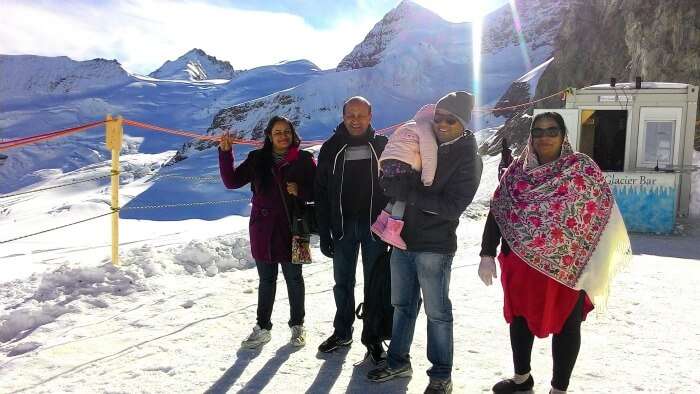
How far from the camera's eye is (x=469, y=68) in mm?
87875

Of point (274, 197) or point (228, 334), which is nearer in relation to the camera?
point (274, 197)

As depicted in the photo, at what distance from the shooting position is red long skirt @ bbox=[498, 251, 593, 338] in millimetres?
2342

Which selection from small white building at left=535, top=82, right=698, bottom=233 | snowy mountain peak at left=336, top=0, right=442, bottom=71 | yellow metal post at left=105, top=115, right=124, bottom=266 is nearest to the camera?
yellow metal post at left=105, top=115, right=124, bottom=266

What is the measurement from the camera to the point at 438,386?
8.20ft

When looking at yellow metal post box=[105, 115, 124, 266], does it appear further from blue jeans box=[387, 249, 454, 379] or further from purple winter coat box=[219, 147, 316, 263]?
blue jeans box=[387, 249, 454, 379]

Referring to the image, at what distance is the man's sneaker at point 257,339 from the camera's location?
324 cm

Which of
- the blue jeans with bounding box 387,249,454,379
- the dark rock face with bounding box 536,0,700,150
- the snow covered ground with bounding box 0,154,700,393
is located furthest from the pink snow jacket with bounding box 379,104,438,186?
the dark rock face with bounding box 536,0,700,150

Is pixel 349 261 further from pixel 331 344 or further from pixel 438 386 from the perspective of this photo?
pixel 438 386

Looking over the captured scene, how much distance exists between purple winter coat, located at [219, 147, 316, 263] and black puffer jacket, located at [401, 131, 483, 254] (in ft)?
3.25

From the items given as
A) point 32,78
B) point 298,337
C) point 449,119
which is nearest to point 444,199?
point 449,119

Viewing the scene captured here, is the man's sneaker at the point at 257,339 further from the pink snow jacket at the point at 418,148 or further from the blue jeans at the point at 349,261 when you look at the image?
the pink snow jacket at the point at 418,148

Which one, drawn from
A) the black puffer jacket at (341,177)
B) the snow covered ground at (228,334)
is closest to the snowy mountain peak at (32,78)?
the snow covered ground at (228,334)

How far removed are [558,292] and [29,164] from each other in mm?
125058

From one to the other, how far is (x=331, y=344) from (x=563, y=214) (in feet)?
5.41
